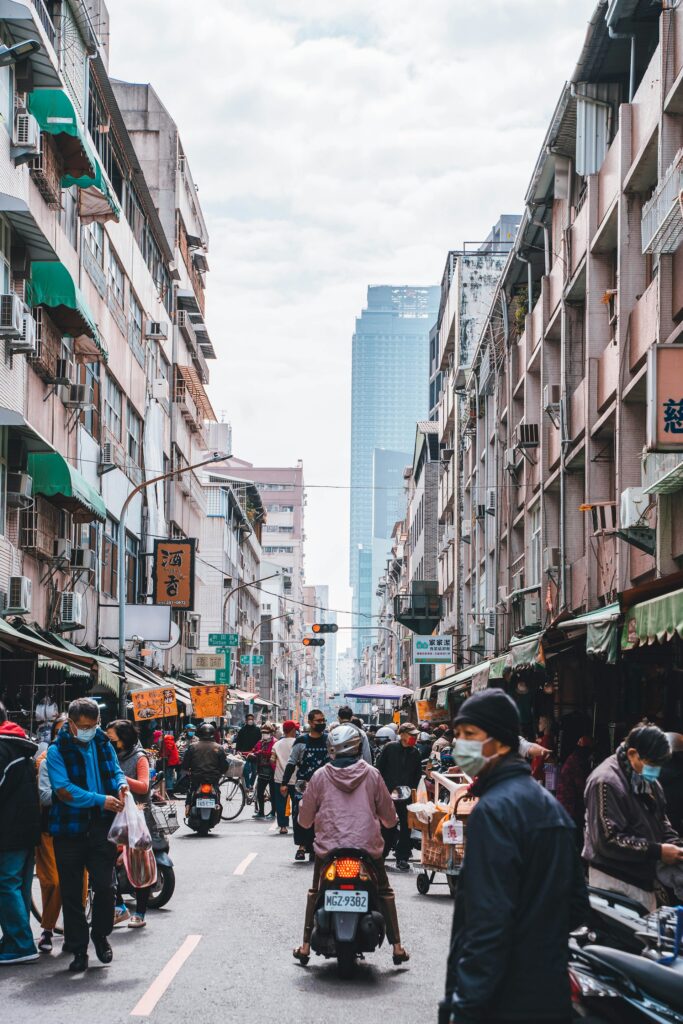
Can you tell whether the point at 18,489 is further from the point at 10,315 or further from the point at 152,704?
the point at 152,704

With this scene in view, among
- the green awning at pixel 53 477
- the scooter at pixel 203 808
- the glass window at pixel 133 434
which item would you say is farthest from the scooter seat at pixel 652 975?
the glass window at pixel 133 434

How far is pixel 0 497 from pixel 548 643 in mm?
10619

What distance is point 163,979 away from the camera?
9.66m

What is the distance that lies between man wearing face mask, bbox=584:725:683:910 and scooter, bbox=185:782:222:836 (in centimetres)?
1531

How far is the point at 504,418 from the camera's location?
130ft

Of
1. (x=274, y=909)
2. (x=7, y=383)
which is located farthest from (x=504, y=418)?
(x=274, y=909)

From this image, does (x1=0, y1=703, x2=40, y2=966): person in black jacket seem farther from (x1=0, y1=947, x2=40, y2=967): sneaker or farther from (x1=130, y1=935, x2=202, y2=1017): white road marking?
(x1=130, y1=935, x2=202, y2=1017): white road marking

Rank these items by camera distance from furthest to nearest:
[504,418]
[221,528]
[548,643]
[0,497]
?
[221,528] < [504,418] < [0,497] < [548,643]

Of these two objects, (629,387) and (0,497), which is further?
(0,497)

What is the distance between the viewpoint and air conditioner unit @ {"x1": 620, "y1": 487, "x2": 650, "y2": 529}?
1920cm

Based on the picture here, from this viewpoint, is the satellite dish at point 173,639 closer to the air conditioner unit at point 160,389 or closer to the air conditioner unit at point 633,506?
the air conditioner unit at point 160,389

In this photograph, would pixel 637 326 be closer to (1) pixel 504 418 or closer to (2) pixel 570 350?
(2) pixel 570 350

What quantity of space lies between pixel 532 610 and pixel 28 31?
16132mm

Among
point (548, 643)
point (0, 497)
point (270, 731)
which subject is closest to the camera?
point (548, 643)
